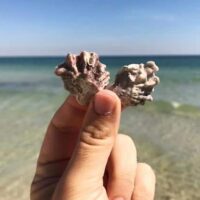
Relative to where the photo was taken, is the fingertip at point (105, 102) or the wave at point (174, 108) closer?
the fingertip at point (105, 102)

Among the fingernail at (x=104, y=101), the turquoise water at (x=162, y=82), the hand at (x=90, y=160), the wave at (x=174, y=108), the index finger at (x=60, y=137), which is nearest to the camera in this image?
the fingernail at (x=104, y=101)

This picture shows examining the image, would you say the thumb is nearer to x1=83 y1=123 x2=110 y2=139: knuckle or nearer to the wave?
x1=83 y1=123 x2=110 y2=139: knuckle

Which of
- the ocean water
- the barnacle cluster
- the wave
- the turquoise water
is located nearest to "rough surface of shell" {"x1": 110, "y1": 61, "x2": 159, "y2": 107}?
the barnacle cluster

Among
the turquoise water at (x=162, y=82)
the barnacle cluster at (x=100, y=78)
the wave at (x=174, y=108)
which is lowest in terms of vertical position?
the turquoise water at (x=162, y=82)

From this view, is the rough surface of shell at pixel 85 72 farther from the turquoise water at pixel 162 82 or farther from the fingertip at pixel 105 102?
the turquoise water at pixel 162 82

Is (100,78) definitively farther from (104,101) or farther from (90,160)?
(90,160)

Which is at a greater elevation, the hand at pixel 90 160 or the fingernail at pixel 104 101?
the fingernail at pixel 104 101

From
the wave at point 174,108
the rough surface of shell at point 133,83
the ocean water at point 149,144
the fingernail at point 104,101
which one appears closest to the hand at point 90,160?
the fingernail at point 104,101

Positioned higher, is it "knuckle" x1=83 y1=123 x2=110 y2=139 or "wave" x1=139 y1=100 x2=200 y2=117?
"knuckle" x1=83 y1=123 x2=110 y2=139

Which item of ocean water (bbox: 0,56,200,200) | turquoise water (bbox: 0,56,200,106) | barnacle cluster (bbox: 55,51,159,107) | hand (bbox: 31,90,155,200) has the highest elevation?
barnacle cluster (bbox: 55,51,159,107)
